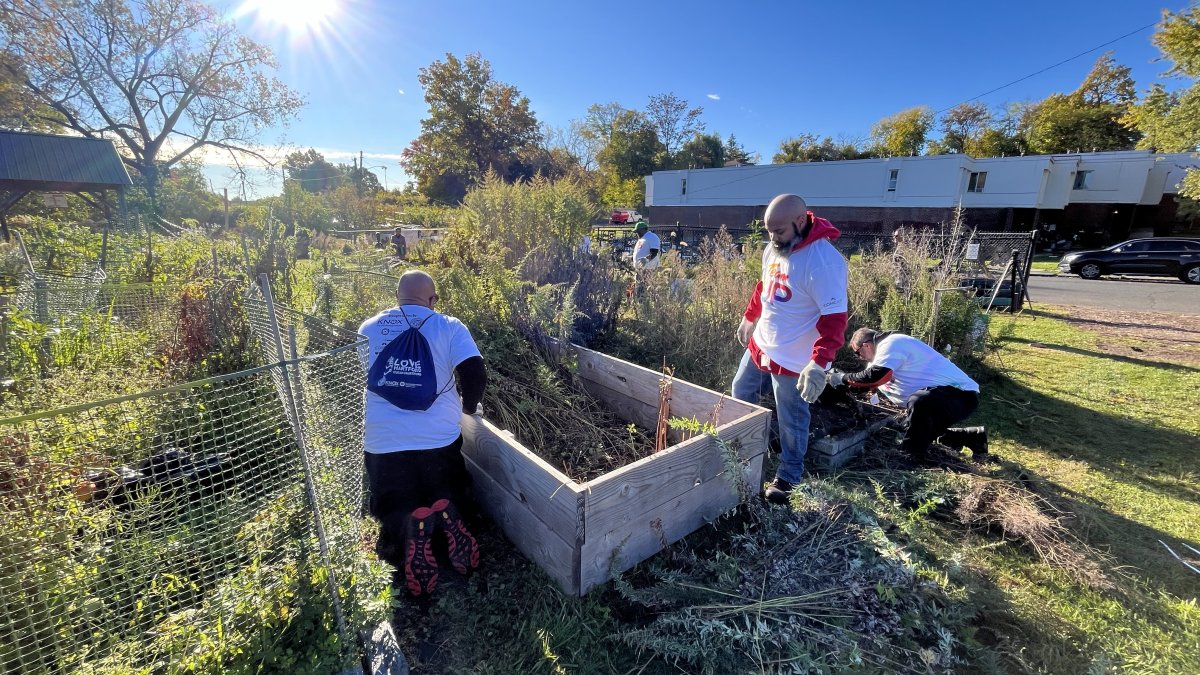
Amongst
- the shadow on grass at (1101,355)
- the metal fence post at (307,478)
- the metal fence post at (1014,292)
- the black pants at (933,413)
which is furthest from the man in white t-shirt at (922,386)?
the metal fence post at (1014,292)

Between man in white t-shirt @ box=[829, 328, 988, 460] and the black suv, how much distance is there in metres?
19.5

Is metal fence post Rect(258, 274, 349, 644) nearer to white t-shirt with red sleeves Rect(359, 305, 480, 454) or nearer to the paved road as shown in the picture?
white t-shirt with red sleeves Rect(359, 305, 480, 454)

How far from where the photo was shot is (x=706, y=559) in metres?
2.25

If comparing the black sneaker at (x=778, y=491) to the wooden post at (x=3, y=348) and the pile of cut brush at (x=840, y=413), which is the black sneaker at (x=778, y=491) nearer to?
the pile of cut brush at (x=840, y=413)

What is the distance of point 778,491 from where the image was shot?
282 centimetres

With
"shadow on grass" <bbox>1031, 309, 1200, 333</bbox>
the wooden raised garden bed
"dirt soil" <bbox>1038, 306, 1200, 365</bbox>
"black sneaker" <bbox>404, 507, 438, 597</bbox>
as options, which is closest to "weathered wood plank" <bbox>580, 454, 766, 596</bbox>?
the wooden raised garden bed

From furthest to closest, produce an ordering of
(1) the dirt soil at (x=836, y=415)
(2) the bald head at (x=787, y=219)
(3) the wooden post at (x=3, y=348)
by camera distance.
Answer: (1) the dirt soil at (x=836, y=415), (3) the wooden post at (x=3, y=348), (2) the bald head at (x=787, y=219)

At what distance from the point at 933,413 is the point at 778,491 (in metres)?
1.33

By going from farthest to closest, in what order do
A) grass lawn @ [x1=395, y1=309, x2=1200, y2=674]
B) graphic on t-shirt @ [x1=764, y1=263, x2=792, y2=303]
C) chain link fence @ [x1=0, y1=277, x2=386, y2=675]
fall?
graphic on t-shirt @ [x1=764, y1=263, x2=792, y2=303]
grass lawn @ [x1=395, y1=309, x2=1200, y2=674]
chain link fence @ [x1=0, y1=277, x2=386, y2=675]

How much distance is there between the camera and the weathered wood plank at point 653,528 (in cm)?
202

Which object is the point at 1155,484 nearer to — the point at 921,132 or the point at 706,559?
the point at 706,559

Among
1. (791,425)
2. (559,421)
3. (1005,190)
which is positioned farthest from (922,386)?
(1005,190)

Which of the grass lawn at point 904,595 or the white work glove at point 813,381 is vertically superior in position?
the white work glove at point 813,381

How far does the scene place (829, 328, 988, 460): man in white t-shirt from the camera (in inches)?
127
